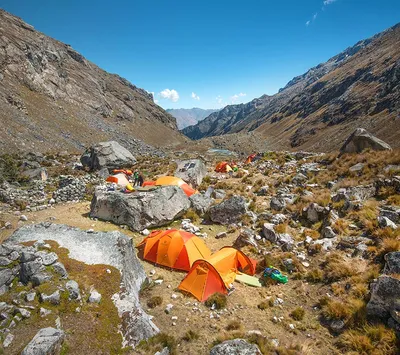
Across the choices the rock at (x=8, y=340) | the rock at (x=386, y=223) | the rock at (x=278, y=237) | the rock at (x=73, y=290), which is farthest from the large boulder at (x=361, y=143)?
the rock at (x=8, y=340)

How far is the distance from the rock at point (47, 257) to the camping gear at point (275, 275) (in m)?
7.60

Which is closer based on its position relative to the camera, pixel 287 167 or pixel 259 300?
pixel 259 300

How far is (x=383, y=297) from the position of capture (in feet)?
25.2

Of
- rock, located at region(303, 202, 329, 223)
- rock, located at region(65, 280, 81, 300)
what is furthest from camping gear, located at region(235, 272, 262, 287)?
rock, located at region(65, 280, 81, 300)

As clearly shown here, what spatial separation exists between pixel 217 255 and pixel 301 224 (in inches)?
233

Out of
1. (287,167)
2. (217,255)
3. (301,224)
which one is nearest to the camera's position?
(217,255)

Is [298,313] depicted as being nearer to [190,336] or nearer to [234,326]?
[234,326]

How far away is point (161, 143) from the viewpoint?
105875mm

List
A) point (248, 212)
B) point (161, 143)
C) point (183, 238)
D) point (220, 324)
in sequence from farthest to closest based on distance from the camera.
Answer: point (161, 143), point (248, 212), point (183, 238), point (220, 324)

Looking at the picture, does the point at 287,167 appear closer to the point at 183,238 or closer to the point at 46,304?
Result: the point at 183,238

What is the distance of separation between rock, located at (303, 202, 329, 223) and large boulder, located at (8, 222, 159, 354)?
31.0 ft

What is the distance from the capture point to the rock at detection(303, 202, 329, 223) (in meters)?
14.4

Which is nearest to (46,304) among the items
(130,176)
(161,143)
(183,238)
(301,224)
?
(183,238)

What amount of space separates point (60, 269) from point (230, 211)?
9926mm
